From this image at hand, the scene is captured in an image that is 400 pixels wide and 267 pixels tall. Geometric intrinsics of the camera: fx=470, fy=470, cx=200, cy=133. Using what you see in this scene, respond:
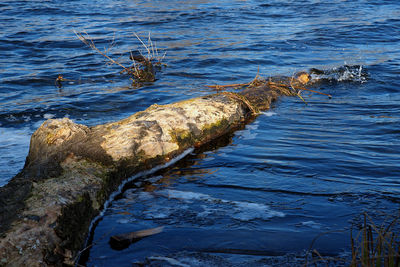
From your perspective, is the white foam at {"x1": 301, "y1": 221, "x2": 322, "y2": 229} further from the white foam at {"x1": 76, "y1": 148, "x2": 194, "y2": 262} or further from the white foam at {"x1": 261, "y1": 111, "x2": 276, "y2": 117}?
the white foam at {"x1": 261, "y1": 111, "x2": 276, "y2": 117}

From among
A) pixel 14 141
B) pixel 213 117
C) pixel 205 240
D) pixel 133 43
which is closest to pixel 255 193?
pixel 205 240

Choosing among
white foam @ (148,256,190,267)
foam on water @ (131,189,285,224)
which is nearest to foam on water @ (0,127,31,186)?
foam on water @ (131,189,285,224)

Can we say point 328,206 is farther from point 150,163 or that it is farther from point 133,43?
point 133,43

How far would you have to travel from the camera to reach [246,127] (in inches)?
252

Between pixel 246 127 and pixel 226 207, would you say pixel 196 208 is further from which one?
pixel 246 127

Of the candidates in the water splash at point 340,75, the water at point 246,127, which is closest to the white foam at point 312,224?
the water at point 246,127

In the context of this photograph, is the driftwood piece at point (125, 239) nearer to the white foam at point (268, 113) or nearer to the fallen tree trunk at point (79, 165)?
the fallen tree trunk at point (79, 165)

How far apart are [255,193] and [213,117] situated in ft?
5.45

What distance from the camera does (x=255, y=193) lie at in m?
4.45

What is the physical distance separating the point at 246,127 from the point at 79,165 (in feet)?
9.04

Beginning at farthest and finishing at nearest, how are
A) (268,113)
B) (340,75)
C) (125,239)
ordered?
(340,75) < (268,113) < (125,239)

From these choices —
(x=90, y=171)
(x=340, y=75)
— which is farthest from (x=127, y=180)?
(x=340, y=75)

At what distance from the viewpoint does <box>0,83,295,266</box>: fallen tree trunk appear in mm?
3240

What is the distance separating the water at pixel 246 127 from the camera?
3.75 metres
